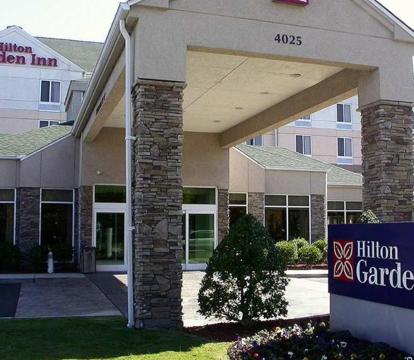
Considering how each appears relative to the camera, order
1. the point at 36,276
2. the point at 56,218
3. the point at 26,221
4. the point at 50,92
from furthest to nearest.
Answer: the point at 50,92 < the point at 56,218 < the point at 26,221 < the point at 36,276

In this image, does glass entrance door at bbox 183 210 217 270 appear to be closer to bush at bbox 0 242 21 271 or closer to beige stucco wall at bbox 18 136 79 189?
beige stucco wall at bbox 18 136 79 189

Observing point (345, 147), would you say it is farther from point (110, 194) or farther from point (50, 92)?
point (110, 194)

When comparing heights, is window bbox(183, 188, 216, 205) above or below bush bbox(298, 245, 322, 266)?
above

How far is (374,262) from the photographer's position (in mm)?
6918

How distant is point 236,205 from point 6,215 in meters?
9.69

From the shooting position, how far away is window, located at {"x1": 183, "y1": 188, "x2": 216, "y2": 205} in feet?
74.4

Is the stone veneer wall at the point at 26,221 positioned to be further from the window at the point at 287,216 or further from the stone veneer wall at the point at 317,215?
the stone veneer wall at the point at 317,215

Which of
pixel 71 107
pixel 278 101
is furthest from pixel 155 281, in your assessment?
pixel 71 107

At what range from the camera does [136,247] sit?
10.2 m

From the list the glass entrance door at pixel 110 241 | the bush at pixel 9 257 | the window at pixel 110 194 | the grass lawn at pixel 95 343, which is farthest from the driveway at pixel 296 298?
the bush at pixel 9 257

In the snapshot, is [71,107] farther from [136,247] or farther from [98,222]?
[136,247]

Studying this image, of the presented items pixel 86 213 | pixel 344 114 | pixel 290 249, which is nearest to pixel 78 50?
pixel 344 114

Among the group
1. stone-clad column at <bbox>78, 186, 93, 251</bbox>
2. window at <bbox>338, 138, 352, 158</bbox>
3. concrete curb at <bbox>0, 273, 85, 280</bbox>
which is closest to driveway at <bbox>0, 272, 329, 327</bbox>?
concrete curb at <bbox>0, 273, 85, 280</bbox>

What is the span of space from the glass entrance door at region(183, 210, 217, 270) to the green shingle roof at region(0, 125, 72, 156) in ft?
22.0
